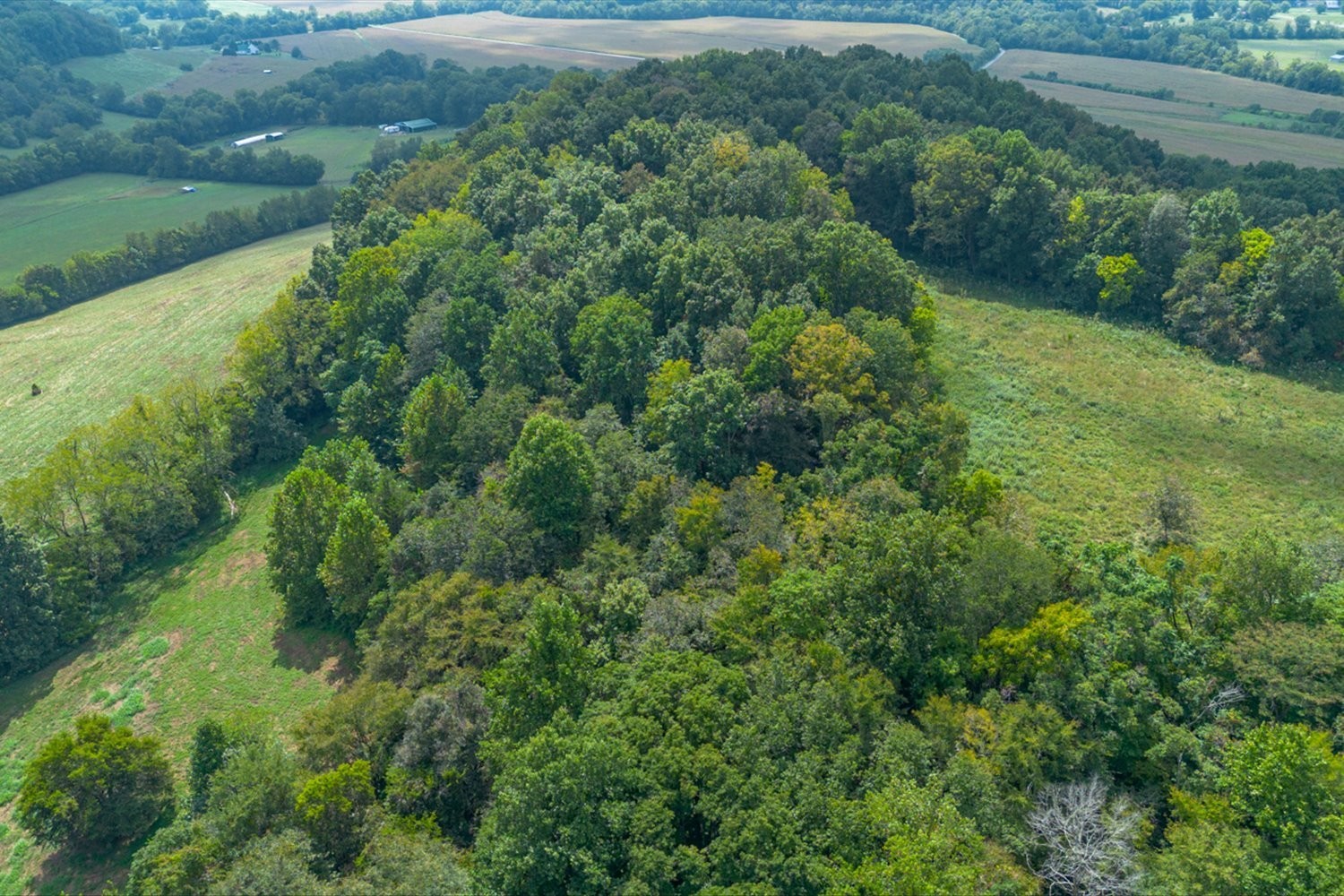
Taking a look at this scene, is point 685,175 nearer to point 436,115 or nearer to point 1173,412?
point 1173,412

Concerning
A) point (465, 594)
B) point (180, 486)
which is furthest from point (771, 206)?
point (180, 486)

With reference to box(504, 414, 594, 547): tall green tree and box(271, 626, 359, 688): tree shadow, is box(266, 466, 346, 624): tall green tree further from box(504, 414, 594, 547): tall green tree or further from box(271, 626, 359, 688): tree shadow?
box(504, 414, 594, 547): tall green tree

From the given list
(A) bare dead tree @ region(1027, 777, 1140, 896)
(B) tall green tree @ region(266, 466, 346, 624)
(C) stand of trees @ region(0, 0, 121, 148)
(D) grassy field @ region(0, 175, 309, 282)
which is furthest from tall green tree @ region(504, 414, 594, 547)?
(C) stand of trees @ region(0, 0, 121, 148)

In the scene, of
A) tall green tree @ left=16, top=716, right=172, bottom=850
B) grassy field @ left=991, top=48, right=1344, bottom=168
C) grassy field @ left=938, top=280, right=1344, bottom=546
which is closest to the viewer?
tall green tree @ left=16, top=716, right=172, bottom=850

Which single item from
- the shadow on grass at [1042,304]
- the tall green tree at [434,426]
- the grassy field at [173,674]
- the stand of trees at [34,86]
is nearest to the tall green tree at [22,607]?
the grassy field at [173,674]

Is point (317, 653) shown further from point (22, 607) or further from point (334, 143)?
point (334, 143)

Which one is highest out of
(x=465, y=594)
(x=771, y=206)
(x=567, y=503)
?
(x=771, y=206)
